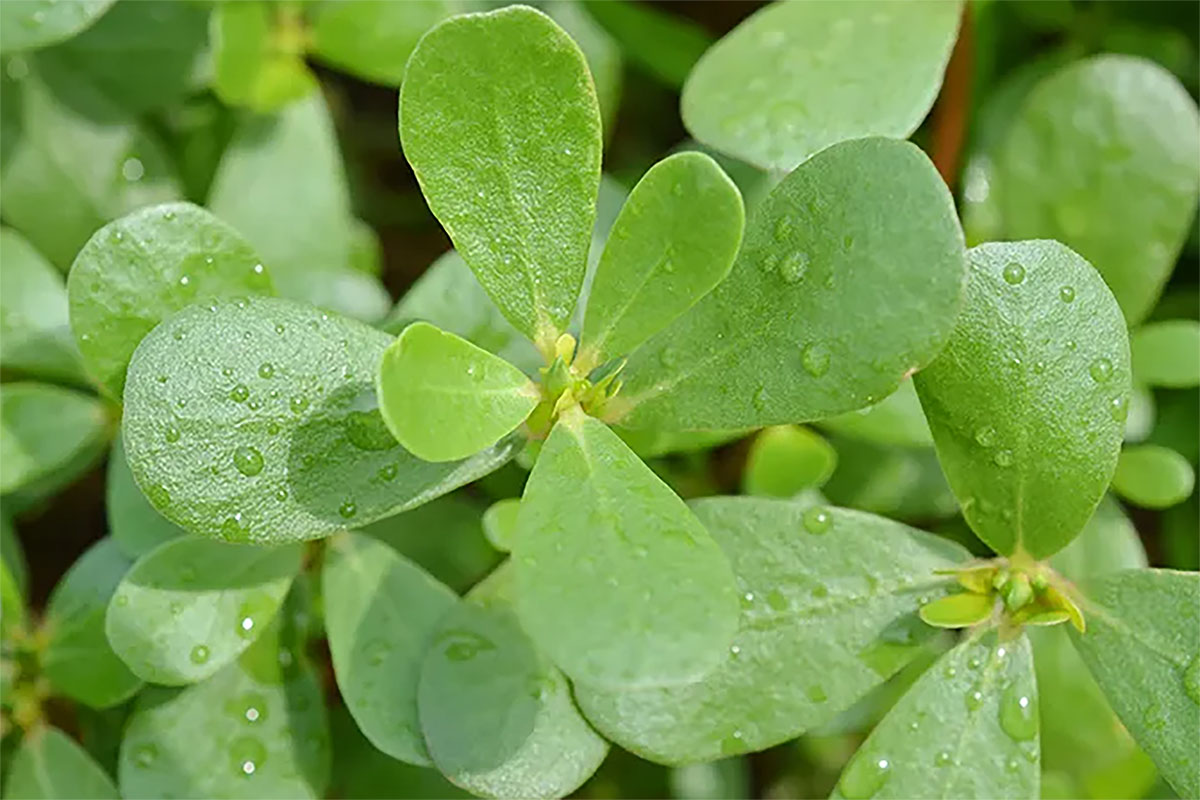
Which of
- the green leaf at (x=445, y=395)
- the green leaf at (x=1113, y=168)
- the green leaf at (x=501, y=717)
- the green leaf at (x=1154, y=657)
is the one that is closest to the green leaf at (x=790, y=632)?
the green leaf at (x=501, y=717)

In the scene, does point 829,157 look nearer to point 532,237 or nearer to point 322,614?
point 532,237

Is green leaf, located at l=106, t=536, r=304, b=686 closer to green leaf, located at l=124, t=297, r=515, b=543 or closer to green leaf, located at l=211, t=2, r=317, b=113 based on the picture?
green leaf, located at l=124, t=297, r=515, b=543

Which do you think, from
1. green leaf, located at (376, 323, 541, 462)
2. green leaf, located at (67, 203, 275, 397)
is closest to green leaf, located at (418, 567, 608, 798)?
green leaf, located at (376, 323, 541, 462)

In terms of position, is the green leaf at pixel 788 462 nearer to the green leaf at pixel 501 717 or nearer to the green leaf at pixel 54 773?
the green leaf at pixel 501 717

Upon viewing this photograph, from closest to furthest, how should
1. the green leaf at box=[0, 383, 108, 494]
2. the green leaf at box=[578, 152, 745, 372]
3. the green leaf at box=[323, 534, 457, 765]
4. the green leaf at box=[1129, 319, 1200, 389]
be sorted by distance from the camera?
the green leaf at box=[578, 152, 745, 372] → the green leaf at box=[323, 534, 457, 765] → the green leaf at box=[0, 383, 108, 494] → the green leaf at box=[1129, 319, 1200, 389]

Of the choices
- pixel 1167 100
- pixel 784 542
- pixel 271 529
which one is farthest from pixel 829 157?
pixel 1167 100

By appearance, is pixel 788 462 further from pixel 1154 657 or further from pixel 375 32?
pixel 375 32
